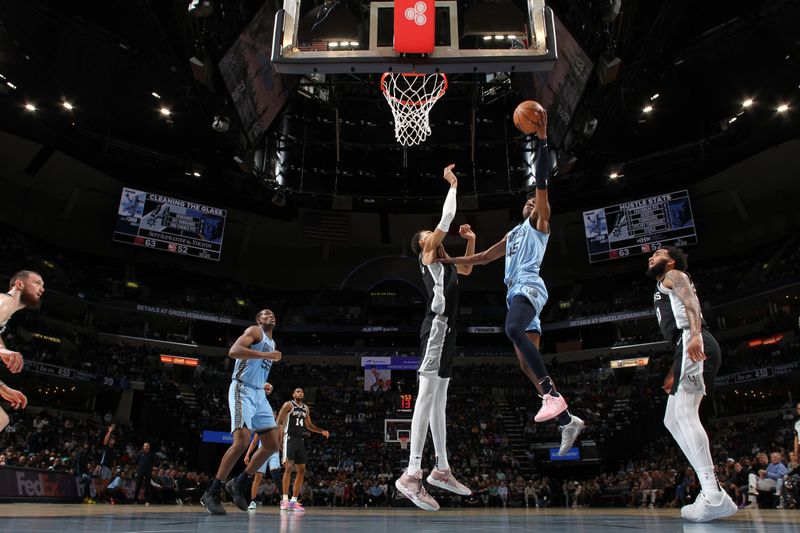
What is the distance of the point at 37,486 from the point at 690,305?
1377 cm

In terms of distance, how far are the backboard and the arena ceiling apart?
6.65m

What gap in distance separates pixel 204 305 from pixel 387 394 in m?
11.5

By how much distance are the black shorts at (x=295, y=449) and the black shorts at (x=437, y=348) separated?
5.48 m

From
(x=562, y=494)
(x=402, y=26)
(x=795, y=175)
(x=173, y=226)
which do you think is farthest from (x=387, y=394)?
(x=402, y=26)

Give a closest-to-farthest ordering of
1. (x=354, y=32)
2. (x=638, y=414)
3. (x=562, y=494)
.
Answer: (x=354, y=32) → (x=562, y=494) → (x=638, y=414)

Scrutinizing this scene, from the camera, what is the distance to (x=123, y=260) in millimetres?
33625

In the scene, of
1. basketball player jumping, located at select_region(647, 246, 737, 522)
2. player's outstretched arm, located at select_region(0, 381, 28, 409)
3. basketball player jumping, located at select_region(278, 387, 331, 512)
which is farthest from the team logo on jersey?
basketball player jumping, located at select_region(278, 387, 331, 512)

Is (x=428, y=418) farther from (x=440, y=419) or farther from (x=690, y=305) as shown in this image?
(x=690, y=305)

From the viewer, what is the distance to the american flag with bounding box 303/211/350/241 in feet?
105

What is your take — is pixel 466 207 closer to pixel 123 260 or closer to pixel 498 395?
pixel 498 395

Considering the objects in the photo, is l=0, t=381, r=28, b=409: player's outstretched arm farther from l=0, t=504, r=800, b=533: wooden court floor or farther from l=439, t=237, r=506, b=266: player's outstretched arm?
l=439, t=237, r=506, b=266: player's outstretched arm

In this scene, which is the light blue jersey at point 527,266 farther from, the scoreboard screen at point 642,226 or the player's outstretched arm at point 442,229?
the scoreboard screen at point 642,226

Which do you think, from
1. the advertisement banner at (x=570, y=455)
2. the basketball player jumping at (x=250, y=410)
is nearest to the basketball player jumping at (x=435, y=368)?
the basketball player jumping at (x=250, y=410)

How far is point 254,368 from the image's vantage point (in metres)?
6.60
